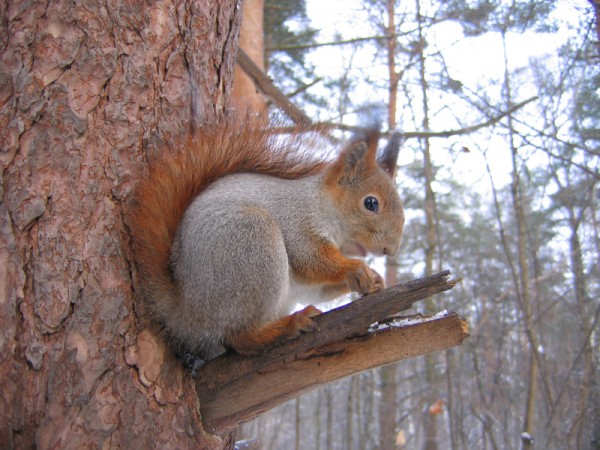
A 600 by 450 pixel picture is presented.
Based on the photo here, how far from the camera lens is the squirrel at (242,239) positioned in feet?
4.29

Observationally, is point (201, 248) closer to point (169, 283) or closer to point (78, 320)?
point (169, 283)

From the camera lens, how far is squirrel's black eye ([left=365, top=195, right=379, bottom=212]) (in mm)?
1693

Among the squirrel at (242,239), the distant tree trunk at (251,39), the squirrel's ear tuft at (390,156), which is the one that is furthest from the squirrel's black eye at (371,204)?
the distant tree trunk at (251,39)

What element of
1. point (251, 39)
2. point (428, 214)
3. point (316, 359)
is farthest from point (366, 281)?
point (428, 214)

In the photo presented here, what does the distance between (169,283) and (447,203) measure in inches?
311

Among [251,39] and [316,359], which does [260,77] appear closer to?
[251,39]

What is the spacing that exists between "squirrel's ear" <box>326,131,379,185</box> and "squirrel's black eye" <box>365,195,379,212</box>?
3.9 inches

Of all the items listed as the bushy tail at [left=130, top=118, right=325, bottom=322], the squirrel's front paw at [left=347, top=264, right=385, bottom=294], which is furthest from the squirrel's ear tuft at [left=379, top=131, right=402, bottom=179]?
the squirrel's front paw at [left=347, top=264, right=385, bottom=294]

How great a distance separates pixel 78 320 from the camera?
1190 mm

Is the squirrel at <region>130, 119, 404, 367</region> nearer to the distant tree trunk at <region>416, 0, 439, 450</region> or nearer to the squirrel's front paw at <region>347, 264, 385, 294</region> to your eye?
the squirrel's front paw at <region>347, 264, 385, 294</region>

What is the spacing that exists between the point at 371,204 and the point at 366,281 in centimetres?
38

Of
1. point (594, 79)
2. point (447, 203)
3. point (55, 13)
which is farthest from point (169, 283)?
point (447, 203)

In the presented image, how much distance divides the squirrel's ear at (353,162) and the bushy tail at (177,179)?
16cm

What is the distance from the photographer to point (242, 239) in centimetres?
133
